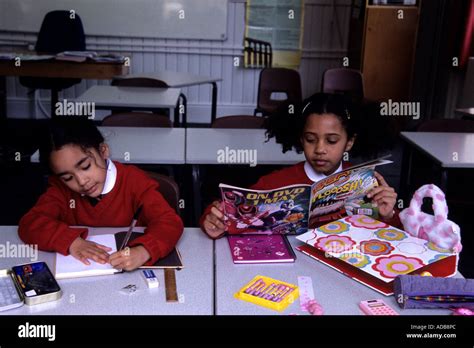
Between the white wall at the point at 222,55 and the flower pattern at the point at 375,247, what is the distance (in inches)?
183

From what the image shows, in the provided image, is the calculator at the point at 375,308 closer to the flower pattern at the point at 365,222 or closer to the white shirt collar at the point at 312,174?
the flower pattern at the point at 365,222

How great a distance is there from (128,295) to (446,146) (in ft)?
6.61

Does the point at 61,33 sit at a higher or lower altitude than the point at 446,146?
higher

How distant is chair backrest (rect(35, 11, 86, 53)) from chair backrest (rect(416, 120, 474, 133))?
3.17 meters

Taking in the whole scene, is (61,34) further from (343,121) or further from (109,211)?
(343,121)

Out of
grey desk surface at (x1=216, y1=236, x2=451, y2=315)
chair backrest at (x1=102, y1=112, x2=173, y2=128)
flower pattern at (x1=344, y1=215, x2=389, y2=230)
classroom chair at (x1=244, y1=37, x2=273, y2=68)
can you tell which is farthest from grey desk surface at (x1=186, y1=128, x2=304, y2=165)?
classroom chair at (x1=244, y1=37, x2=273, y2=68)

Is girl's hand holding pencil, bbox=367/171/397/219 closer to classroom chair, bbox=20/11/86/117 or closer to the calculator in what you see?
the calculator

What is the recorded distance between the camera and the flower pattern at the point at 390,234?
1.28 m

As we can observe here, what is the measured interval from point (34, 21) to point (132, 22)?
Answer: 38.1 inches

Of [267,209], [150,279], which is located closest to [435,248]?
[267,209]

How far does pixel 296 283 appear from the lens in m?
1.16

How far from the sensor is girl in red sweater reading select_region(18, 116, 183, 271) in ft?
4.11

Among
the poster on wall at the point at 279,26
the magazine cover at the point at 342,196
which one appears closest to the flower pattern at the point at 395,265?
the magazine cover at the point at 342,196

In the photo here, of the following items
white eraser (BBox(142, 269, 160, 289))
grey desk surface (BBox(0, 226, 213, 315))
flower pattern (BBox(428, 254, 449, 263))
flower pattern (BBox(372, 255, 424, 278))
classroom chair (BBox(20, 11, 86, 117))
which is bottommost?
grey desk surface (BBox(0, 226, 213, 315))
